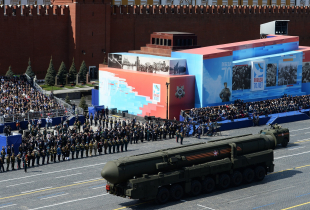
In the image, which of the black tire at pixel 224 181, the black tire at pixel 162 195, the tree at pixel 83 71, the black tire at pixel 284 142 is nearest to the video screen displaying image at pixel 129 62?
the tree at pixel 83 71

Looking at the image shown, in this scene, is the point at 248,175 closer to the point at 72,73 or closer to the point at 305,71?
the point at 305,71

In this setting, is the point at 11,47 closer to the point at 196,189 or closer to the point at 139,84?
the point at 139,84

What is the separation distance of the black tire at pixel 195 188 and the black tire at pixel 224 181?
1660 millimetres

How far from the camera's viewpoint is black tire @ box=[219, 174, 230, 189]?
→ 36.2 metres

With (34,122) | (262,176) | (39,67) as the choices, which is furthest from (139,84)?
(262,176)

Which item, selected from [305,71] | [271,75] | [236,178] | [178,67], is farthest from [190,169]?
[305,71]

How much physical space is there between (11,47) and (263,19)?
142ft

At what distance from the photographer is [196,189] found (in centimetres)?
3516

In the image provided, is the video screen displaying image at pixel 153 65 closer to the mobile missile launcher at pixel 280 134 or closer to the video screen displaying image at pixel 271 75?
the video screen displaying image at pixel 271 75

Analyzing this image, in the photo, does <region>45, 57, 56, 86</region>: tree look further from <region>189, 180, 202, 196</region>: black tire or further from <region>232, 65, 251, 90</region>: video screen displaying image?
<region>189, 180, 202, 196</region>: black tire

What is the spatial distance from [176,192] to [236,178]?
15.8 ft

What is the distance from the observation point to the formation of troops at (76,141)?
43.0 meters

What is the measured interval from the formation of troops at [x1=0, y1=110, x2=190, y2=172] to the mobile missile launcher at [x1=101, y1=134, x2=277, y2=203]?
1110cm

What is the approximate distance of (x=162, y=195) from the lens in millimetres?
33562
